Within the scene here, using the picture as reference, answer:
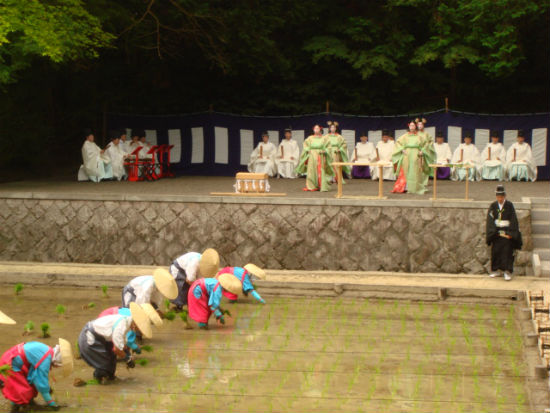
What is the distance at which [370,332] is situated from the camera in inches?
351

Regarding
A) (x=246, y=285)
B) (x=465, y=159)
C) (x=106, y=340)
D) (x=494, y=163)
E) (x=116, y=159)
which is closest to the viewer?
(x=106, y=340)

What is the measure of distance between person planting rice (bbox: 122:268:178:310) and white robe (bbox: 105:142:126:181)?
1077 cm

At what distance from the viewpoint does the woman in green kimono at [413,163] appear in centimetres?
1566

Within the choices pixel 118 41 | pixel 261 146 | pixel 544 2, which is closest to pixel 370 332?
pixel 261 146

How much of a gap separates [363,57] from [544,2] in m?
5.33

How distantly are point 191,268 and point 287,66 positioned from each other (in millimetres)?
14263

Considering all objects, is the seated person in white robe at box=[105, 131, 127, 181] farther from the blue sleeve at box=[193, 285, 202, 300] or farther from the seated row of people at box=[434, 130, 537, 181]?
the blue sleeve at box=[193, 285, 202, 300]

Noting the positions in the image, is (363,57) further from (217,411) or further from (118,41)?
(217,411)

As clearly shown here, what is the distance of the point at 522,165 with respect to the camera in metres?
18.6

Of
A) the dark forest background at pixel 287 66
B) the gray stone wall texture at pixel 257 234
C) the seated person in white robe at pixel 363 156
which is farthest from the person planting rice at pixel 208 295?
the dark forest background at pixel 287 66

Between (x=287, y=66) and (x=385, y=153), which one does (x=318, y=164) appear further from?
(x=287, y=66)

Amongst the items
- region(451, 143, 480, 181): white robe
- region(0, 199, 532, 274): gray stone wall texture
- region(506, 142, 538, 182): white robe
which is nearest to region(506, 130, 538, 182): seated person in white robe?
region(506, 142, 538, 182): white robe

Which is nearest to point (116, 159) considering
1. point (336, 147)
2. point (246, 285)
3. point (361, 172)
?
point (336, 147)

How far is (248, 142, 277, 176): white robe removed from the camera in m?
20.1
